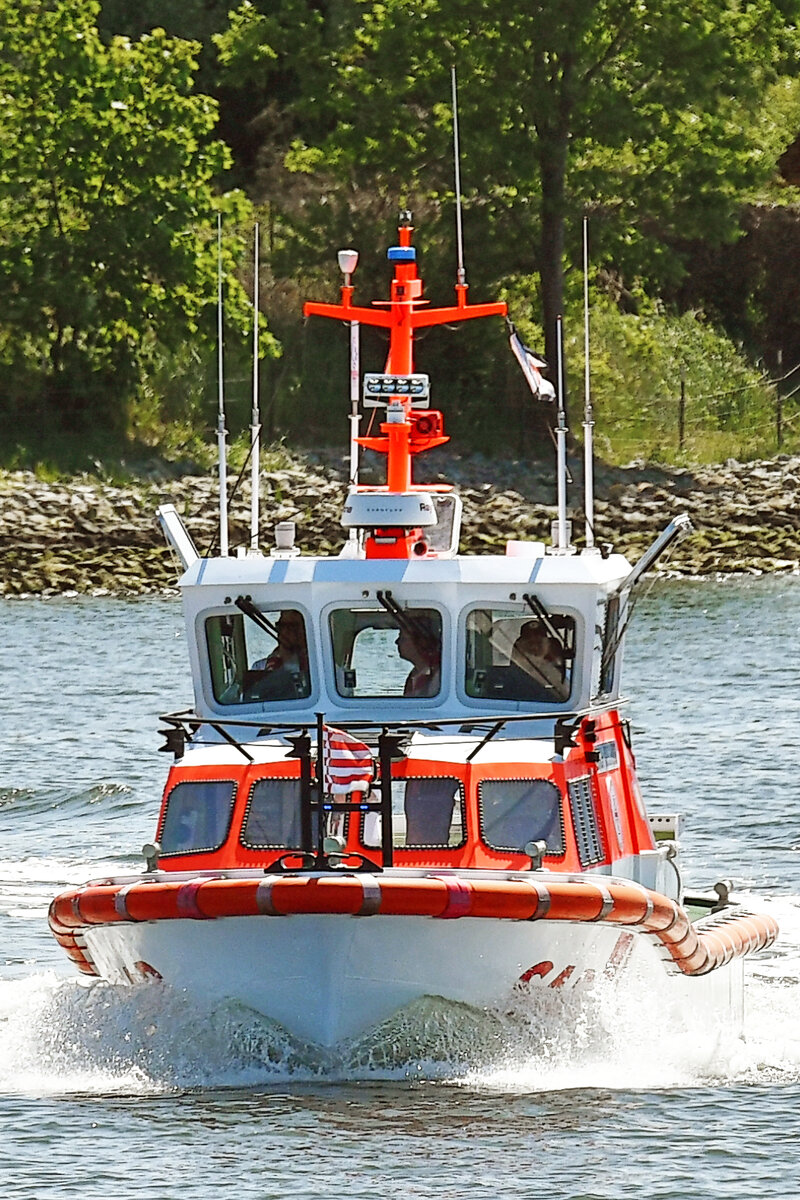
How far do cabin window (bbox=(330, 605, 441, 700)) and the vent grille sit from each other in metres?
1.05

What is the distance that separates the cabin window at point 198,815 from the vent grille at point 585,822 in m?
1.76

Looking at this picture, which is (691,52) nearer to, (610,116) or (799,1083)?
(610,116)

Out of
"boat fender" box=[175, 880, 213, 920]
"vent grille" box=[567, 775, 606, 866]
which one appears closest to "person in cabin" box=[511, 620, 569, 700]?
"vent grille" box=[567, 775, 606, 866]

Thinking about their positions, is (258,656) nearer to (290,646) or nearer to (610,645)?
(290,646)

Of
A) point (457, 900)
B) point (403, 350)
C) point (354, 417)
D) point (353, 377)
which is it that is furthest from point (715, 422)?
point (457, 900)

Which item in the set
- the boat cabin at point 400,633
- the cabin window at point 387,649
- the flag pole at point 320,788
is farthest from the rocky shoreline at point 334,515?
the flag pole at point 320,788

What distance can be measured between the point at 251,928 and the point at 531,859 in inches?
57.2

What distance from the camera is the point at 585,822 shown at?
13.1m

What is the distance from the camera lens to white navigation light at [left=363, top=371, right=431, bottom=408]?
46.3ft

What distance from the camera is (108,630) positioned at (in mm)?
36812

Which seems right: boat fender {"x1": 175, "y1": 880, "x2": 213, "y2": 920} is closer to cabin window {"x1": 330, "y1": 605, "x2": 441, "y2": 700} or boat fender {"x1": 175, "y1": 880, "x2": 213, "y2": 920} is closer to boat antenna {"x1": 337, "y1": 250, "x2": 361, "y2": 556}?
cabin window {"x1": 330, "y1": 605, "x2": 441, "y2": 700}

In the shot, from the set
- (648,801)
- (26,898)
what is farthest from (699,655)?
(26,898)

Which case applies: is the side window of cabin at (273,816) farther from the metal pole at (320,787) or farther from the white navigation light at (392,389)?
the white navigation light at (392,389)

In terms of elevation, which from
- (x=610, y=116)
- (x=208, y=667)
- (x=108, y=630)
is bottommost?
(x=108, y=630)
